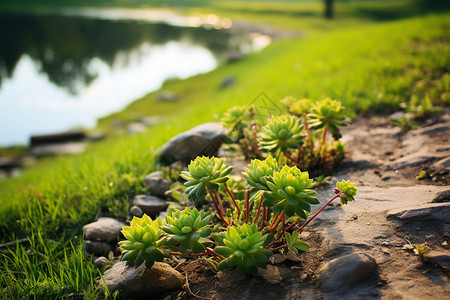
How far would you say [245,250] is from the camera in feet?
6.27

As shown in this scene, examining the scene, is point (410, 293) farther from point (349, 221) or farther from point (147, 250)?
point (147, 250)

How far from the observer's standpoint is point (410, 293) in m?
1.83

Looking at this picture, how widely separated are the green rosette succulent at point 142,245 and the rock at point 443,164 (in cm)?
254

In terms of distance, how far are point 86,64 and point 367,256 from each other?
74.0 feet

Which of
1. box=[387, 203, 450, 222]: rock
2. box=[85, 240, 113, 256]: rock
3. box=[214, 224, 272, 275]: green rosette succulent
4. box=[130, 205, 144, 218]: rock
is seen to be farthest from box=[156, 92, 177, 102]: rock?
box=[214, 224, 272, 275]: green rosette succulent

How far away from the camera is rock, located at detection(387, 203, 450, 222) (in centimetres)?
232

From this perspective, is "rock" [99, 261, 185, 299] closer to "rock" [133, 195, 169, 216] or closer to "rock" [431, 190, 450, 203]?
"rock" [133, 195, 169, 216]

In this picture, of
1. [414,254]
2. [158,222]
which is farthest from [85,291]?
[414,254]

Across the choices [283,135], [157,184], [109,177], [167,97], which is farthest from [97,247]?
[167,97]

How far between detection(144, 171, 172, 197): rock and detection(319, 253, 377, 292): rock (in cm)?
199

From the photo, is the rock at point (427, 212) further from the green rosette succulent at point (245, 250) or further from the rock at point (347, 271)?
the green rosette succulent at point (245, 250)

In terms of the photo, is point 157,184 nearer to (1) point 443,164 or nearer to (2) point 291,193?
(2) point 291,193

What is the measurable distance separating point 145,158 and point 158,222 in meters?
2.30

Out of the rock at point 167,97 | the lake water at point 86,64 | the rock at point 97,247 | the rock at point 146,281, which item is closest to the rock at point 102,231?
the rock at point 97,247
